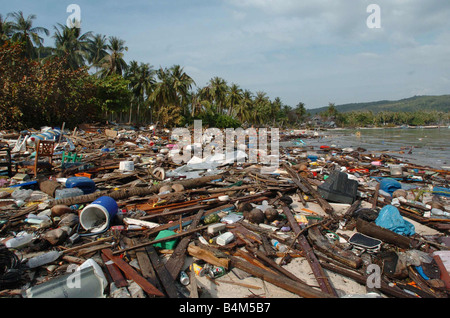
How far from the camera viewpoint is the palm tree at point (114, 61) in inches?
1431

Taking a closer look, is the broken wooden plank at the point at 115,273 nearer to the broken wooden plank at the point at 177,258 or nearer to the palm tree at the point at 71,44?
the broken wooden plank at the point at 177,258

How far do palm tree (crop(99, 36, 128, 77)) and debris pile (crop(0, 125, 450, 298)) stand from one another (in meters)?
33.3

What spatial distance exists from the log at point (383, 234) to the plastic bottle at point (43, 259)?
4946mm

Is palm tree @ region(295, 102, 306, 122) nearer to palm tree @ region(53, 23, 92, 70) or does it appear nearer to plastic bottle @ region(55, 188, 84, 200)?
palm tree @ region(53, 23, 92, 70)

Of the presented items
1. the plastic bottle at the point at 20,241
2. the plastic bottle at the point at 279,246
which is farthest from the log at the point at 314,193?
the plastic bottle at the point at 20,241

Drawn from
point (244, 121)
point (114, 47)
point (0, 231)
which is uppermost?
point (114, 47)

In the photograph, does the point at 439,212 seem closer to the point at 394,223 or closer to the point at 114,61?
the point at 394,223

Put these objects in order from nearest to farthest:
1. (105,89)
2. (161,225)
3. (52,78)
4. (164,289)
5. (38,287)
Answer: (38,287) → (164,289) → (161,225) → (52,78) → (105,89)

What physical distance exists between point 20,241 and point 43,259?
725mm

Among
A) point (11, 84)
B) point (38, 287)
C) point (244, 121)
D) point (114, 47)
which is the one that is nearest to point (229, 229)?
point (38, 287)

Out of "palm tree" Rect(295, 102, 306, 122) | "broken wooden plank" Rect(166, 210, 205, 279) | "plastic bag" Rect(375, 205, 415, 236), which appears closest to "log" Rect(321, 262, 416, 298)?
"plastic bag" Rect(375, 205, 415, 236)

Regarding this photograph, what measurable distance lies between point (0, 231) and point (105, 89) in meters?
28.0
